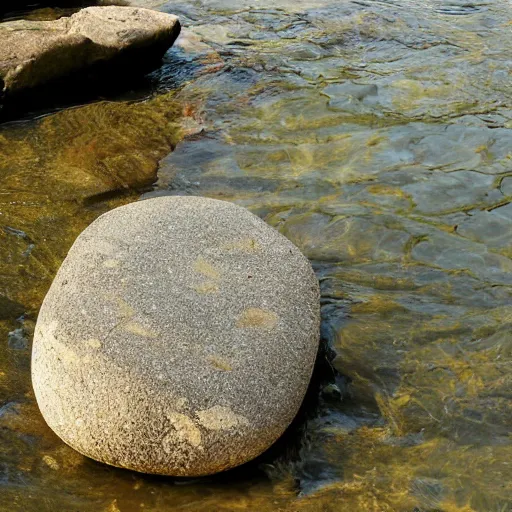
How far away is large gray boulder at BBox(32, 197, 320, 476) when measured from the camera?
304cm

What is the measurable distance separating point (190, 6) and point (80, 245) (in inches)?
235

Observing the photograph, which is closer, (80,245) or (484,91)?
(80,245)

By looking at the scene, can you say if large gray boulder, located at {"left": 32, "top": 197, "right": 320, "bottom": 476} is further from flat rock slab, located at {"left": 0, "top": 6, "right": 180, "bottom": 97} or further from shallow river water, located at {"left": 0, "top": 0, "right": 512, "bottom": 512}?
flat rock slab, located at {"left": 0, "top": 6, "right": 180, "bottom": 97}

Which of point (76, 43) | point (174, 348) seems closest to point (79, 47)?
point (76, 43)

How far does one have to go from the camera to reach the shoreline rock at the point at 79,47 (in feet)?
20.7

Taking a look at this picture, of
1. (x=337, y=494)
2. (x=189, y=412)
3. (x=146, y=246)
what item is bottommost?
(x=337, y=494)

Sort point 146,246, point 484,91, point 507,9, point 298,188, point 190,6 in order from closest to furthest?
point 146,246 → point 298,188 → point 484,91 → point 507,9 → point 190,6

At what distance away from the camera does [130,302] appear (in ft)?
11.0

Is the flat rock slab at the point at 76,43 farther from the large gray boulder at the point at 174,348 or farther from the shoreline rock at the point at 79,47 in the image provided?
the large gray boulder at the point at 174,348

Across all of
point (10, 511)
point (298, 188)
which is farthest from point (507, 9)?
point (10, 511)

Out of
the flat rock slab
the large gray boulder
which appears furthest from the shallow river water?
the flat rock slab

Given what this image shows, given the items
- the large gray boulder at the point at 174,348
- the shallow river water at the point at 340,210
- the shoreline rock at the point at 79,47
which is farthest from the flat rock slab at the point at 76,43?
the large gray boulder at the point at 174,348

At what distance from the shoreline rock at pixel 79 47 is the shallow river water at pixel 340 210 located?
29 cm

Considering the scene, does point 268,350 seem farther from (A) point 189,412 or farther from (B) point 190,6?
(B) point 190,6
